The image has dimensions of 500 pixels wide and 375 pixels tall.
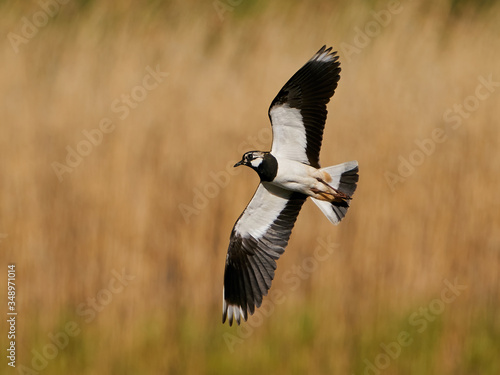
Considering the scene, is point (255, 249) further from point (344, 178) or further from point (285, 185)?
point (344, 178)

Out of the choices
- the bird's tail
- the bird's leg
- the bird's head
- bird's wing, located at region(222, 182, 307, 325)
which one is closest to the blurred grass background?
bird's wing, located at region(222, 182, 307, 325)

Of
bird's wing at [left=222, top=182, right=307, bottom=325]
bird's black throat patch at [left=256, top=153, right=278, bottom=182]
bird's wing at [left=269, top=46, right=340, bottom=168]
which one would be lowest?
bird's wing at [left=222, top=182, right=307, bottom=325]

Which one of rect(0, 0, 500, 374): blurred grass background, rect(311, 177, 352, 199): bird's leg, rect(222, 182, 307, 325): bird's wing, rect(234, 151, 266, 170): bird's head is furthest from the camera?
rect(0, 0, 500, 374): blurred grass background

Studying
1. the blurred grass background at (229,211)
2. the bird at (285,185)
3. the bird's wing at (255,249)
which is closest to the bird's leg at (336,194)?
the bird at (285,185)

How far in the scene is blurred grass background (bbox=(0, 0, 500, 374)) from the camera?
165 inches

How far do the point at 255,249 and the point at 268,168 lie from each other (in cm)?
52

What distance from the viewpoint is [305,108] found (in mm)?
3889

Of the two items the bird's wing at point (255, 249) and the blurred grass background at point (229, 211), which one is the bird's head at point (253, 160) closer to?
the bird's wing at point (255, 249)

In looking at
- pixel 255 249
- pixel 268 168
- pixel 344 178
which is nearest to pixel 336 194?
pixel 344 178

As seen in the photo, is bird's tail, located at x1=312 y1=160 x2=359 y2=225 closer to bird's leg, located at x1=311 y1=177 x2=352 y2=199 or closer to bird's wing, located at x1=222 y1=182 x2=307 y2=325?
bird's leg, located at x1=311 y1=177 x2=352 y2=199

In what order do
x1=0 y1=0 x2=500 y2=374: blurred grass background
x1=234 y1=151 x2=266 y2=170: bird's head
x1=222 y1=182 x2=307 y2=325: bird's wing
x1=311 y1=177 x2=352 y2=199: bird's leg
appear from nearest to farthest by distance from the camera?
x1=234 y1=151 x2=266 y2=170: bird's head < x1=311 y1=177 x2=352 y2=199: bird's leg < x1=222 y1=182 x2=307 y2=325: bird's wing < x1=0 y1=0 x2=500 y2=374: blurred grass background

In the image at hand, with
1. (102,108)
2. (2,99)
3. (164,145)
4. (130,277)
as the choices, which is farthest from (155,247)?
(2,99)

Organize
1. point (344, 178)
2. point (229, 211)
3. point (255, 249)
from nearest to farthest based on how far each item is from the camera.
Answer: point (344, 178) < point (255, 249) < point (229, 211)

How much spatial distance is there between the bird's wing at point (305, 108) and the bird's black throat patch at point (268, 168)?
232mm
